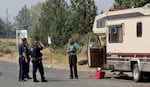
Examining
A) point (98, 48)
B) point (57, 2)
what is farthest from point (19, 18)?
point (98, 48)

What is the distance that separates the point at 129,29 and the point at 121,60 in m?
1.56

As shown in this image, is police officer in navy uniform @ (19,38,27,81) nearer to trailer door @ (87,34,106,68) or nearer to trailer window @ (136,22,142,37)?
trailer door @ (87,34,106,68)

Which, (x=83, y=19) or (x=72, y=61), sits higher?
(x=83, y=19)

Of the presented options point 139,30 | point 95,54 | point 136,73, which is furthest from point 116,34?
point 136,73

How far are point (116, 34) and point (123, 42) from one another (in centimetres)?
75

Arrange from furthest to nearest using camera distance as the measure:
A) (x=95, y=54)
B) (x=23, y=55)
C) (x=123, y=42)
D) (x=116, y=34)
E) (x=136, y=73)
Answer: (x=95, y=54)
(x=116, y=34)
(x=123, y=42)
(x=23, y=55)
(x=136, y=73)

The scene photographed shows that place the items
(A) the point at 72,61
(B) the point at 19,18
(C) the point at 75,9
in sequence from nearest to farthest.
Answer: (A) the point at 72,61 < (C) the point at 75,9 < (B) the point at 19,18

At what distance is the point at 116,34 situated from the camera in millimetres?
22312

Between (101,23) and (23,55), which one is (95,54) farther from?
(23,55)

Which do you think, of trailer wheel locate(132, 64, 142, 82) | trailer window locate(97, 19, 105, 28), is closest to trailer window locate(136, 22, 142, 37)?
trailer wheel locate(132, 64, 142, 82)

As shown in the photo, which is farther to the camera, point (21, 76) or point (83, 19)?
point (83, 19)

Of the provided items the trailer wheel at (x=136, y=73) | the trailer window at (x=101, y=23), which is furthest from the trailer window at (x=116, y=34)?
the trailer wheel at (x=136, y=73)

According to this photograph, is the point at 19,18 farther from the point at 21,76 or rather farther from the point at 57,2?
the point at 21,76

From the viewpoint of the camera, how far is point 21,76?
2191 cm
